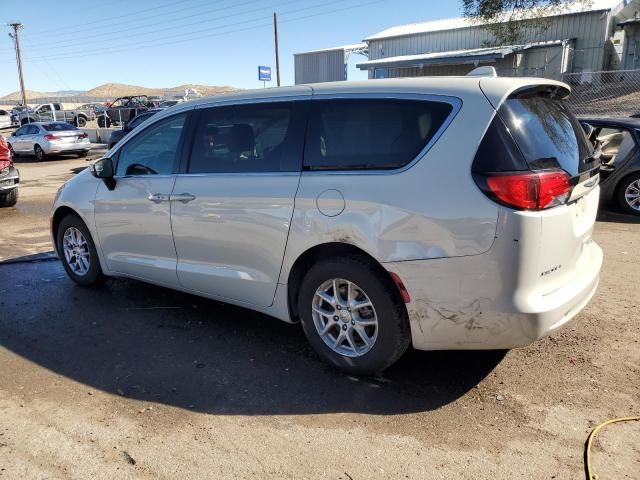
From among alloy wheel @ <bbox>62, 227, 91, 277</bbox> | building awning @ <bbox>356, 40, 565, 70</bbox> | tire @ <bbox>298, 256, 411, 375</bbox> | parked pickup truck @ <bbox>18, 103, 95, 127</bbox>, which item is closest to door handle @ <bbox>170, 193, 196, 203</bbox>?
tire @ <bbox>298, 256, 411, 375</bbox>

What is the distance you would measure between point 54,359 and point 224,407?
1.54 meters

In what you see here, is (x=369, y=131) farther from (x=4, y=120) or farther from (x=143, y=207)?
(x=4, y=120)

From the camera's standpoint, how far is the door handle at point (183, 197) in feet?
13.9

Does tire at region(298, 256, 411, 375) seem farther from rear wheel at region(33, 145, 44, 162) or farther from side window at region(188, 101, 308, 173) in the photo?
rear wheel at region(33, 145, 44, 162)

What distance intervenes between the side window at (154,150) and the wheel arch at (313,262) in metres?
1.49

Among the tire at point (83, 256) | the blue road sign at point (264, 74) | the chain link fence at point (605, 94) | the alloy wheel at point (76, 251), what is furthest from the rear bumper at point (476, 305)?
the blue road sign at point (264, 74)

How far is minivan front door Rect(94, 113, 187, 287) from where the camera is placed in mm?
4535

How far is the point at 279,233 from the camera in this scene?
12.3 feet

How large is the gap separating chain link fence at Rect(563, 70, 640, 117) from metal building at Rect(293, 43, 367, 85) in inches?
749

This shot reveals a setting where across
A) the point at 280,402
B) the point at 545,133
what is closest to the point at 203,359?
the point at 280,402

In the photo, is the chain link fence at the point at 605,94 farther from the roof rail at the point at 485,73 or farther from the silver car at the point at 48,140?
the silver car at the point at 48,140

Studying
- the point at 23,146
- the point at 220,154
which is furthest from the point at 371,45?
the point at 220,154

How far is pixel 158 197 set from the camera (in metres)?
4.52

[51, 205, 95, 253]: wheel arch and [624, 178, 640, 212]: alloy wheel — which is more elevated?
[51, 205, 95, 253]: wheel arch
